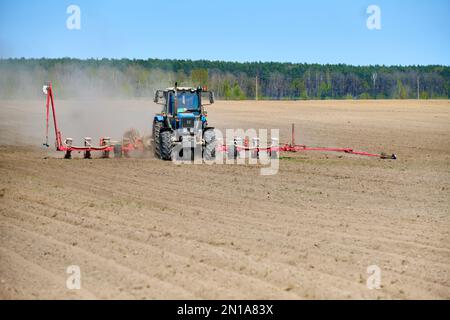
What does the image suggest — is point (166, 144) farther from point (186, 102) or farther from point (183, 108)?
point (186, 102)

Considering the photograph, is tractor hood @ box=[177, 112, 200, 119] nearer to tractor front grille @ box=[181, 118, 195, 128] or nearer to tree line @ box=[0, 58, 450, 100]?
tractor front grille @ box=[181, 118, 195, 128]

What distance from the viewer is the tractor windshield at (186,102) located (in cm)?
2012

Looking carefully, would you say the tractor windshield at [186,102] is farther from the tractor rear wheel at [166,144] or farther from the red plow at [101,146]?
the red plow at [101,146]

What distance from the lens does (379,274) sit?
786 centimetres

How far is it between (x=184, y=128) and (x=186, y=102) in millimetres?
896

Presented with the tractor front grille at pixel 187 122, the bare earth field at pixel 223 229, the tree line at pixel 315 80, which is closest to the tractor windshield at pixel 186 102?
the tractor front grille at pixel 187 122

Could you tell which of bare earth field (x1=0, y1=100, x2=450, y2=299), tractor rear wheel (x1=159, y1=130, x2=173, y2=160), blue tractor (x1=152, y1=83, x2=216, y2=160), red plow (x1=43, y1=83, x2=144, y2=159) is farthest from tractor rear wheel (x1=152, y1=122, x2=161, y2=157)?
bare earth field (x1=0, y1=100, x2=450, y2=299)

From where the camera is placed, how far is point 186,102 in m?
20.2

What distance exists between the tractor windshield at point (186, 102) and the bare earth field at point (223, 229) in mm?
2122

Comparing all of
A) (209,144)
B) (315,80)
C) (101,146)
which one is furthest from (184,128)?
(315,80)
